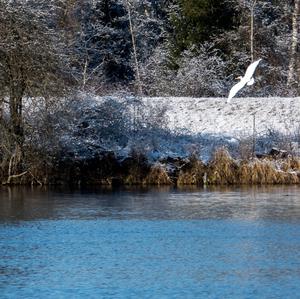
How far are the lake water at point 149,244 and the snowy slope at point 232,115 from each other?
5871 mm

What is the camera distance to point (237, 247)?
59.8 ft

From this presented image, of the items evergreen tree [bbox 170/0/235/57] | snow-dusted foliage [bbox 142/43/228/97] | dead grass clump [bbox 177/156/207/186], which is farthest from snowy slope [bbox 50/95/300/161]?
evergreen tree [bbox 170/0/235/57]

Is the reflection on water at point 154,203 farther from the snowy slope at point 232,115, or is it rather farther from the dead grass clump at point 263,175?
the snowy slope at point 232,115

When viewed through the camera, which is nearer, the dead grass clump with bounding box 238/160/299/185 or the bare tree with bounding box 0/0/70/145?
the bare tree with bounding box 0/0/70/145

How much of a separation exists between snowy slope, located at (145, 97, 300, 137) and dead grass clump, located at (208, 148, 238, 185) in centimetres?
234

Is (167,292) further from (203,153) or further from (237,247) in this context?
(203,153)

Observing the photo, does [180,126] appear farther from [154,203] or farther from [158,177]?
[154,203]

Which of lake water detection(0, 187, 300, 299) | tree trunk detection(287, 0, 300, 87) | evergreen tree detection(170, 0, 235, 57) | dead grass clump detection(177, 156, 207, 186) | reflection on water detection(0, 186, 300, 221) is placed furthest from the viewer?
tree trunk detection(287, 0, 300, 87)

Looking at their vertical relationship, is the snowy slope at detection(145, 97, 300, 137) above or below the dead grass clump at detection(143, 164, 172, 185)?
above

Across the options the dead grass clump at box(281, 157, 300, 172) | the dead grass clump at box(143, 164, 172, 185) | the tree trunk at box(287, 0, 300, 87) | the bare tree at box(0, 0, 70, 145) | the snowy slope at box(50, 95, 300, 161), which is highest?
the tree trunk at box(287, 0, 300, 87)

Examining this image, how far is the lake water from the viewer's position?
1468cm

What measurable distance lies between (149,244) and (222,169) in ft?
38.7

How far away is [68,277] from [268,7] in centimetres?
3467

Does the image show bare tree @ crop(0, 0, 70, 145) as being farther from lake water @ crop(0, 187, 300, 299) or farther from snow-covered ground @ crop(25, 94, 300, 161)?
lake water @ crop(0, 187, 300, 299)
